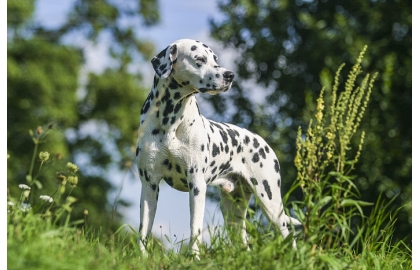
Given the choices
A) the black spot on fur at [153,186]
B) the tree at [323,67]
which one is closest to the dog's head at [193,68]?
the black spot on fur at [153,186]

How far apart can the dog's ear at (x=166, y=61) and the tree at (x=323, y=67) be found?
5.34 meters

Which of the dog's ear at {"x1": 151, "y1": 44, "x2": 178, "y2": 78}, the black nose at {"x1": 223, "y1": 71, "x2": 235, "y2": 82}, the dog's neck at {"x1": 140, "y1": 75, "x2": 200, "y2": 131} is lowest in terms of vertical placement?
the dog's neck at {"x1": 140, "y1": 75, "x2": 200, "y2": 131}

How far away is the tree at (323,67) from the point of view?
11.4m

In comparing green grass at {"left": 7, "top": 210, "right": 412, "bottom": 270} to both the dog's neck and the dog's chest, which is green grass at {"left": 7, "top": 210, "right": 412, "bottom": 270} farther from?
the dog's neck

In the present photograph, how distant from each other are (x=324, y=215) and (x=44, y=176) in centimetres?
1538

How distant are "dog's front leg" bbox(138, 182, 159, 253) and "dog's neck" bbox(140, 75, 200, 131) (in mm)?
564

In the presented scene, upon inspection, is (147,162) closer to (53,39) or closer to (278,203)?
(278,203)

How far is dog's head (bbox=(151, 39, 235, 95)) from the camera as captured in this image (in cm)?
554

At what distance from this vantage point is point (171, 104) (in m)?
5.76

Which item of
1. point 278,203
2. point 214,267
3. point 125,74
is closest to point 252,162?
point 278,203

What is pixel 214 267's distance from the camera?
15.8ft

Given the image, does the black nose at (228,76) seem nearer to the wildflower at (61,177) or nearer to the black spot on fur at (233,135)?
the black spot on fur at (233,135)

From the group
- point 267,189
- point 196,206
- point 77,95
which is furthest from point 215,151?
point 77,95

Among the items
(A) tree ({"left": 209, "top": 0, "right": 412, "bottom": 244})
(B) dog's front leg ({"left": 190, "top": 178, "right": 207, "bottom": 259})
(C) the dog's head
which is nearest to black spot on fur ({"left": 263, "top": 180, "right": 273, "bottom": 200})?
(B) dog's front leg ({"left": 190, "top": 178, "right": 207, "bottom": 259})
